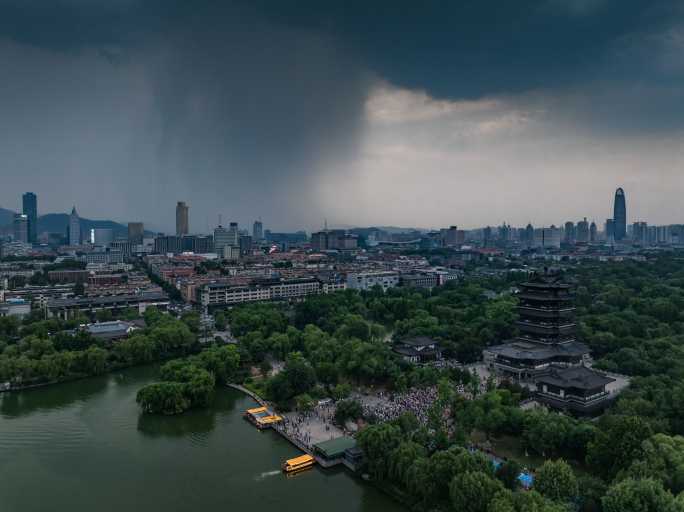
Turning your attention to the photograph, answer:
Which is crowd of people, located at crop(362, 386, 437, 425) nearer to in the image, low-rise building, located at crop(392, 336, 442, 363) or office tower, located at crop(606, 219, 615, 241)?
low-rise building, located at crop(392, 336, 442, 363)

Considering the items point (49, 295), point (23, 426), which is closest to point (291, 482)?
point (23, 426)

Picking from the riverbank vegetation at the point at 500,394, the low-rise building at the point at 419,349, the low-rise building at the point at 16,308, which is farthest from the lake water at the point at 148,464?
the low-rise building at the point at 16,308

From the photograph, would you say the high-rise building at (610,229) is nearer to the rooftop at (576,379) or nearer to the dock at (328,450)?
the rooftop at (576,379)

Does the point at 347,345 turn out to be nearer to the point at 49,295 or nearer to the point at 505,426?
the point at 505,426

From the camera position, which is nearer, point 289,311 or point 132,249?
point 289,311

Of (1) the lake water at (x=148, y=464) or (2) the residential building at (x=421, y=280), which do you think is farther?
(2) the residential building at (x=421, y=280)

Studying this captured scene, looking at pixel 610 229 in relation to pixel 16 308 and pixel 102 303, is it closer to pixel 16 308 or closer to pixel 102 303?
pixel 102 303
